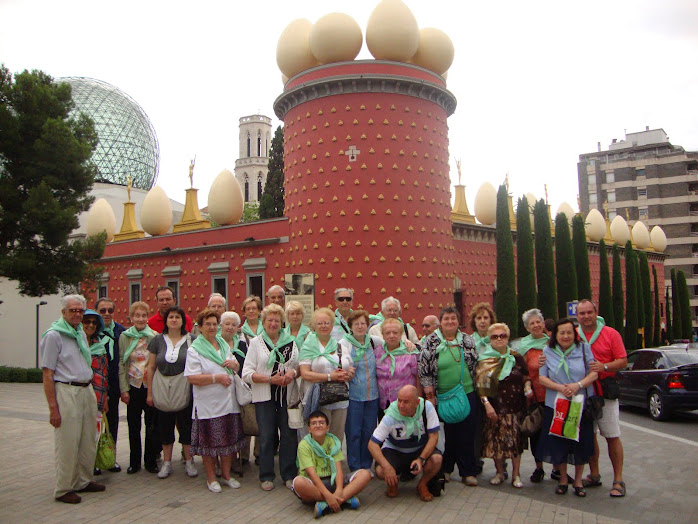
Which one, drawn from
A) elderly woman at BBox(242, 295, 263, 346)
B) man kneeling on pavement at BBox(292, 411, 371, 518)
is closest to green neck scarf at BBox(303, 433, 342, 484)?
man kneeling on pavement at BBox(292, 411, 371, 518)

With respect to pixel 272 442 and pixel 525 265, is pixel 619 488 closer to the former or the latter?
pixel 272 442

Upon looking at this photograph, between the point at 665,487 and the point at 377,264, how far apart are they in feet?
41.4

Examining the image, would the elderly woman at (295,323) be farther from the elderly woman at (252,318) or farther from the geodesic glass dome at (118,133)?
the geodesic glass dome at (118,133)

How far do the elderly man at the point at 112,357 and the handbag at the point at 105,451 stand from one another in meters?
0.36

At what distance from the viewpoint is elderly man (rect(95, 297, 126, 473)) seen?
823cm

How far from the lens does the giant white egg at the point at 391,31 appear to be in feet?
65.6

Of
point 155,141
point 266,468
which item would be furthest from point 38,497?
point 155,141

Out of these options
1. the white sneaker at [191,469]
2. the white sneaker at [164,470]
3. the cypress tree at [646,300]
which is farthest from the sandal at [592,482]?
the cypress tree at [646,300]

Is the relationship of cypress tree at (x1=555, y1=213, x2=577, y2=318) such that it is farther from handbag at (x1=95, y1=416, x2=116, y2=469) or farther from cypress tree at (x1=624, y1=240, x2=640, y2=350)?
handbag at (x1=95, y1=416, x2=116, y2=469)

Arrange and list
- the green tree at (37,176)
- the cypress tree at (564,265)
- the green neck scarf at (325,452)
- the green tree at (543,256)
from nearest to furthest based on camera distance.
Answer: the green neck scarf at (325,452) → the green tree at (37,176) → the green tree at (543,256) → the cypress tree at (564,265)

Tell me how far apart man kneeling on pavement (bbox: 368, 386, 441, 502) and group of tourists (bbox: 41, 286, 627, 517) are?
2 centimetres

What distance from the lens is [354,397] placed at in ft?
24.9

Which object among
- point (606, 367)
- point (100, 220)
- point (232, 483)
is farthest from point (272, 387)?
point (100, 220)

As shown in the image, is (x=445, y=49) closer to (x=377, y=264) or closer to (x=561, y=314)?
(x=377, y=264)
